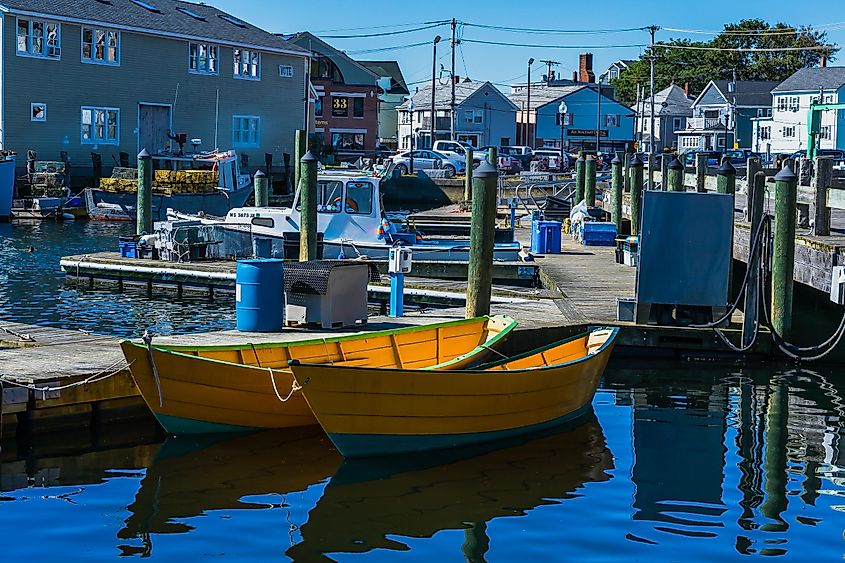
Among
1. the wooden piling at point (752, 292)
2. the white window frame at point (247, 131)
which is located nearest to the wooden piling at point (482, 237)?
the wooden piling at point (752, 292)

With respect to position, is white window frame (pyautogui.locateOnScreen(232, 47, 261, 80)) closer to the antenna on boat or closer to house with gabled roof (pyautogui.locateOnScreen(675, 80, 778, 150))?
the antenna on boat

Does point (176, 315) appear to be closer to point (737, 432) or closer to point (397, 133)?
point (737, 432)

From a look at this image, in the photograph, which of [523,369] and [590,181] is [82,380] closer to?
[523,369]

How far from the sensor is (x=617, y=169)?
3275 centimetres

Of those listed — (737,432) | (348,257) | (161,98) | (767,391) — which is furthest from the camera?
(161,98)

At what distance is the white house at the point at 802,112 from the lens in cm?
8938

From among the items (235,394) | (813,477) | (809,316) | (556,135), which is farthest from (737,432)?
(556,135)

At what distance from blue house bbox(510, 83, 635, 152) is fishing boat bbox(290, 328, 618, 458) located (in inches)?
3629

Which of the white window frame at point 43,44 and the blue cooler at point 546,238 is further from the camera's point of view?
the white window frame at point 43,44

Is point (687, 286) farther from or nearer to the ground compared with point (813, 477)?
farther from the ground

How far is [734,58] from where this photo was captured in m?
121

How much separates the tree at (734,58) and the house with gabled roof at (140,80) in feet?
215

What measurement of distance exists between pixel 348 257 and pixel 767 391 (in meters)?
10.1

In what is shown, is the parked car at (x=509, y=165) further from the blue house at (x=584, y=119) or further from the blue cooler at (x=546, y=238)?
the blue house at (x=584, y=119)
